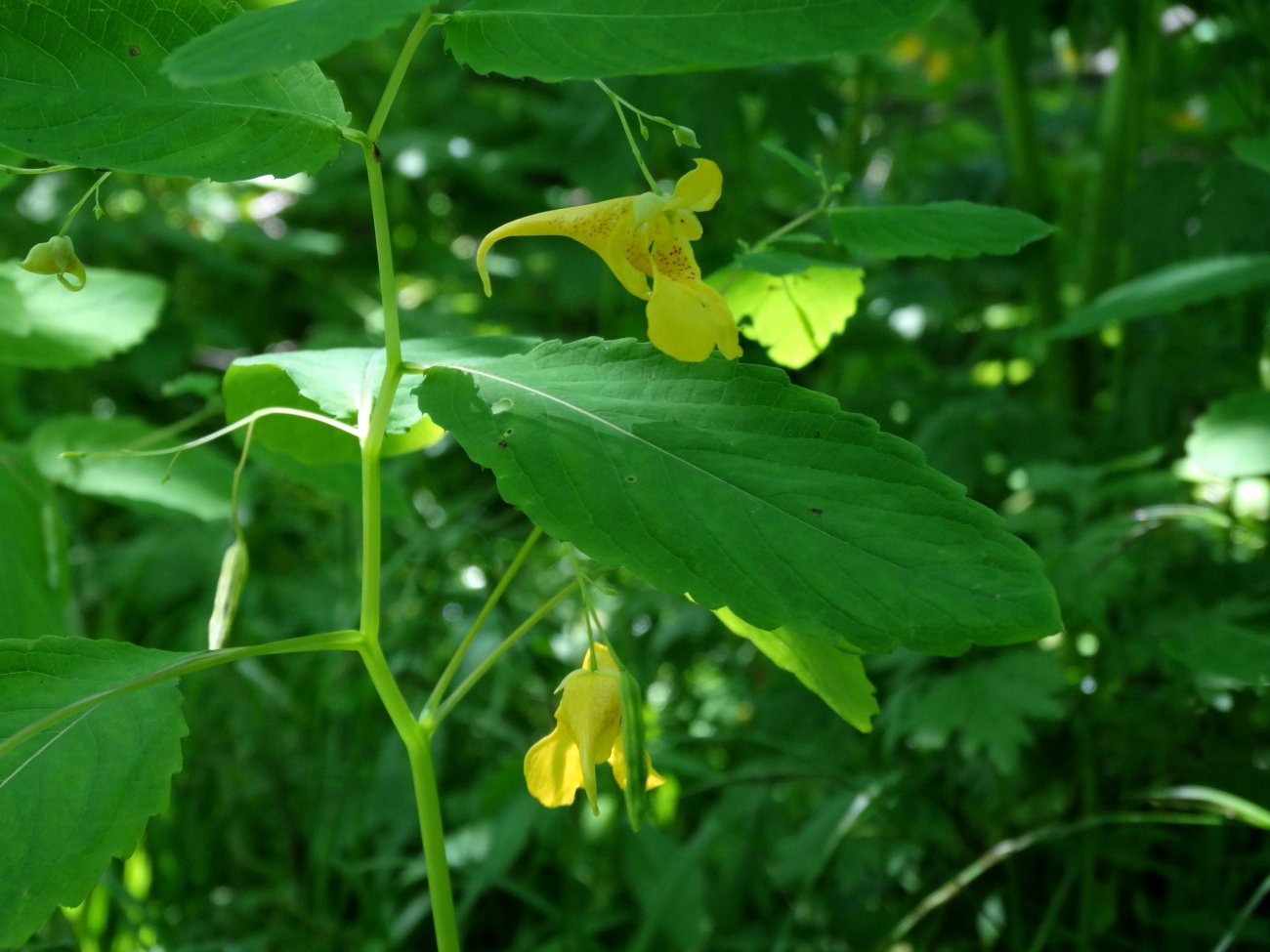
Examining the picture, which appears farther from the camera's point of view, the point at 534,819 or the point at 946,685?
the point at 534,819

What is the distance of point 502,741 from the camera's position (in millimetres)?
2236

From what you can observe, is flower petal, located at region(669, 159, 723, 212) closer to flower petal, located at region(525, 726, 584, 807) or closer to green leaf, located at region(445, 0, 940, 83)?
green leaf, located at region(445, 0, 940, 83)

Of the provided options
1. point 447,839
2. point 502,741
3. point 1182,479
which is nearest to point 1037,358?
point 1182,479

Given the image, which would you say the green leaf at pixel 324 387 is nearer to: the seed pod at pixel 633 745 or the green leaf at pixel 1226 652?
the seed pod at pixel 633 745

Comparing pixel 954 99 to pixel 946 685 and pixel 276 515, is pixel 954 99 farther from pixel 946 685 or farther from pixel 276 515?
pixel 946 685

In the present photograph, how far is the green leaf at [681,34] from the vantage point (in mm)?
688

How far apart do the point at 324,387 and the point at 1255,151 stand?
127 centimetres

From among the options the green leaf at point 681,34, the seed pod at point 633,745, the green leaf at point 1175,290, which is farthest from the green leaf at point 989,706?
the green leaf at point 681,34

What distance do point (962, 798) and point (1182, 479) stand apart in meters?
0.57

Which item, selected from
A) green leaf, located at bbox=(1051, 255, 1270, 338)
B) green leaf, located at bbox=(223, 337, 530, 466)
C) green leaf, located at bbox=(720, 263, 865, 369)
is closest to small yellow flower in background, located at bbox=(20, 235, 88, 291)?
green leaf, located at bbox=(223, 337, 530, 466)

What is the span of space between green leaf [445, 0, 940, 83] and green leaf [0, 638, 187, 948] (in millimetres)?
460

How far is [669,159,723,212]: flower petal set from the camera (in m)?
0.84

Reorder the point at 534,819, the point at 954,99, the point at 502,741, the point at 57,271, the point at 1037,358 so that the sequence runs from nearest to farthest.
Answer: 1. the point at 57,271
2. the point at 534,819
3. the point at 502,741
4. the point at 1037,358
5. the point at 954,99

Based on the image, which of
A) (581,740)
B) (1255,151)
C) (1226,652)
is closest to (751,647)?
(1226,652)
